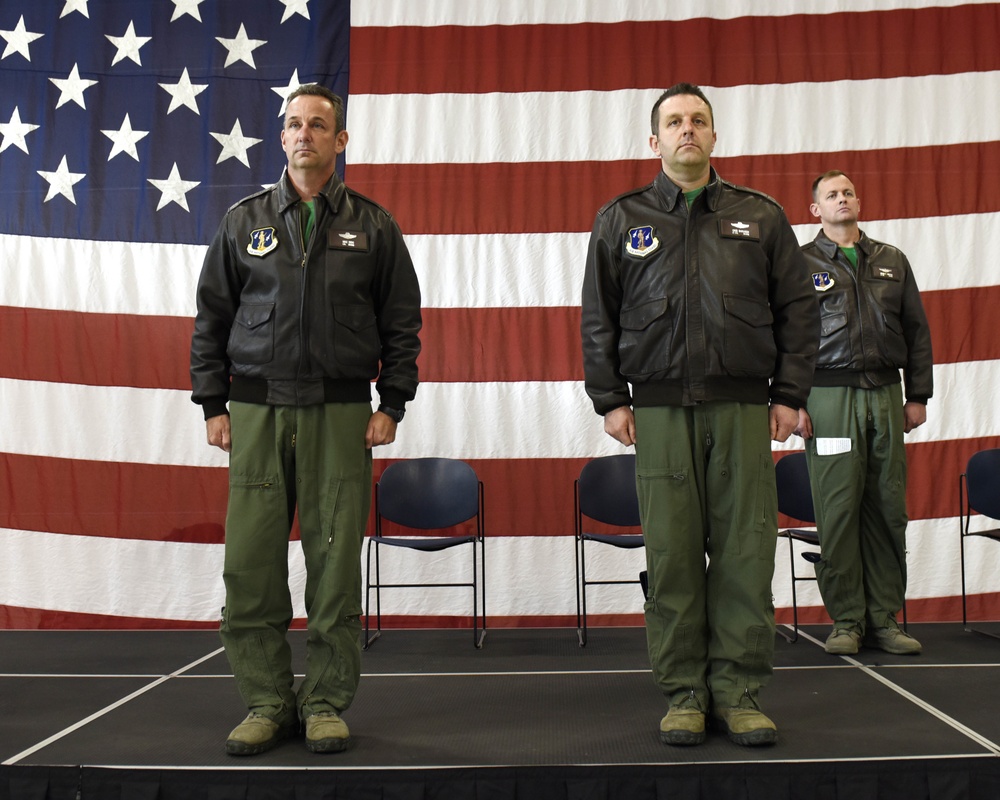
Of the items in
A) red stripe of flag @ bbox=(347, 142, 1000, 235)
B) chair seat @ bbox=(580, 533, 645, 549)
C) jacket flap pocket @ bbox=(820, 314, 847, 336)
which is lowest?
chair seat @ bbox=(580, 533, 645, 549)

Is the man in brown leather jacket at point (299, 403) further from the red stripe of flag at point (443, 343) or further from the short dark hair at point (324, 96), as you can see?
the red stripe of flag at point (443, 343)

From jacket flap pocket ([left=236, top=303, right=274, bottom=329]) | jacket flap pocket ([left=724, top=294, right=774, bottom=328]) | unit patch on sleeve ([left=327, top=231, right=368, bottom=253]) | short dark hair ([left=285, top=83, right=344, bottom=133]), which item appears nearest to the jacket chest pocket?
jacket flap pocket ([left=236, top=303, right=274, bottom=329])

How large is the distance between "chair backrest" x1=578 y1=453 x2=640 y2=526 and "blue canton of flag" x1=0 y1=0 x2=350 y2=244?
2210 millimetres

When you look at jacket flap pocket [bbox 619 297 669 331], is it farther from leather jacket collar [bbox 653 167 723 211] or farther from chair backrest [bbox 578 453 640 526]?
chair backrest [bbox 578 453 640 526]

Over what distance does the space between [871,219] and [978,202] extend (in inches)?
21.0

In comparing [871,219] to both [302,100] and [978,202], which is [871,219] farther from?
[302,100]

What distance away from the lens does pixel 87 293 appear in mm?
4543

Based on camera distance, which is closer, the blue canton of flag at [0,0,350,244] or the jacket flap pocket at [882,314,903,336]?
the jacket flap pocket at [882,314,903,336]

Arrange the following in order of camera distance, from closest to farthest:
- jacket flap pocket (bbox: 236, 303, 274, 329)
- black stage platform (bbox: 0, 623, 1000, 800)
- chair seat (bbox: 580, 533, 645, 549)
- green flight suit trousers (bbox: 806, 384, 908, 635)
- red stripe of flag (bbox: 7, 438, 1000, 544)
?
black stage platform (bbox: 0, 623, 1000, 800) < jacket flap pocket (bbox: 236, 303, 274, 329) < green flight suit trousers (bbox: 806, 384, 908, 635) < chair seat (bbox: 580, 533, 645, 549) < red stripe of flag (bbox: 7, 438, 1000, 544)

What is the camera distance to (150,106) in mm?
4648

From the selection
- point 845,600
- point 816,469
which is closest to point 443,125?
point 816,469

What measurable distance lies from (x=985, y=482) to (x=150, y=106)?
441cm

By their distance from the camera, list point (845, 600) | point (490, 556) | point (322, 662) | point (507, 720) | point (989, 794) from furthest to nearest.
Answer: point (490, 556) → point (845, 600) → point (507, 720) → point (322, 662) → point (989, 794)

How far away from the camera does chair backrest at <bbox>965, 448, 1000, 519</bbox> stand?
155 inches
